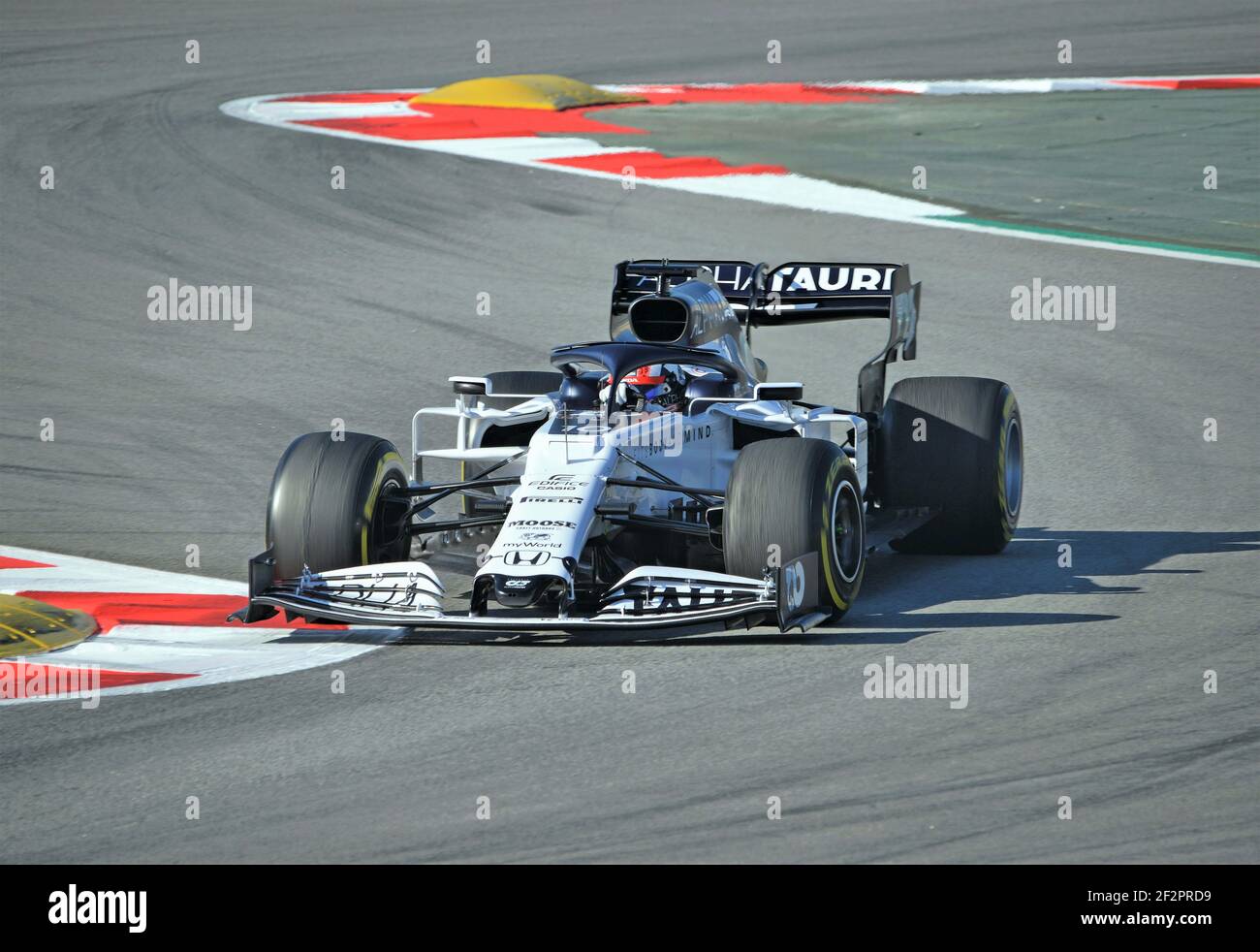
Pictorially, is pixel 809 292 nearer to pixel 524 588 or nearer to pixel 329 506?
pixel 329 506

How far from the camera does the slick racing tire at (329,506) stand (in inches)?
348

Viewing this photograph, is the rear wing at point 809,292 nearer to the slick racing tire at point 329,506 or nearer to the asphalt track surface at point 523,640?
the asphalt track surface at point 523,640

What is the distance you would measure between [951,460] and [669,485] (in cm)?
219

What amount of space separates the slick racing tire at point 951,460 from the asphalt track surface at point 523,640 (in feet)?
0.75

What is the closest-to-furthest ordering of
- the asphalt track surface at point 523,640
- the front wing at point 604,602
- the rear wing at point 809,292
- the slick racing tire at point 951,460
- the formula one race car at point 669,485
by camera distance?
the asphalt track surface at point 523,640 < the front wing at point 604,602 < the formula one race car at point 669,485 < the slick racing tire at point 951,460 < the rear wing at point 809,292

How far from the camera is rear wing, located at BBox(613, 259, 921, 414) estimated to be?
1101 centimetres

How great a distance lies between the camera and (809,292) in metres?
11.1

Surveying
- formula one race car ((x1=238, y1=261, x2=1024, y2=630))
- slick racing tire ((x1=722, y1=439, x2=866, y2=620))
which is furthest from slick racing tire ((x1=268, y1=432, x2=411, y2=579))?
slick racing tire ((x1=722, y1=439, x2=866, y2=620))

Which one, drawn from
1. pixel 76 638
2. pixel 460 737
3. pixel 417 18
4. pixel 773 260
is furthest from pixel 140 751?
pixel 417 18

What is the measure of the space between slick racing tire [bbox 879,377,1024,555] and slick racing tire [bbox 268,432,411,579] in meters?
2.86

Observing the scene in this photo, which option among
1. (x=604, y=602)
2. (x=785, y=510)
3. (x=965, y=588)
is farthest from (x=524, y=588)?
(x=965, y=588)

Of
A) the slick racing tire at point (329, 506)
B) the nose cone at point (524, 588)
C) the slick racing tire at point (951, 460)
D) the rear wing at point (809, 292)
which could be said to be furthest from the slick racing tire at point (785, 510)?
the rear wing at point (809, 292)

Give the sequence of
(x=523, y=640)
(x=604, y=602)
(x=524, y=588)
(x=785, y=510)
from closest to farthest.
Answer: (x=524, y=588) → (x=604, y=602) → (x=785, y=510) → (x=523, y=640)
